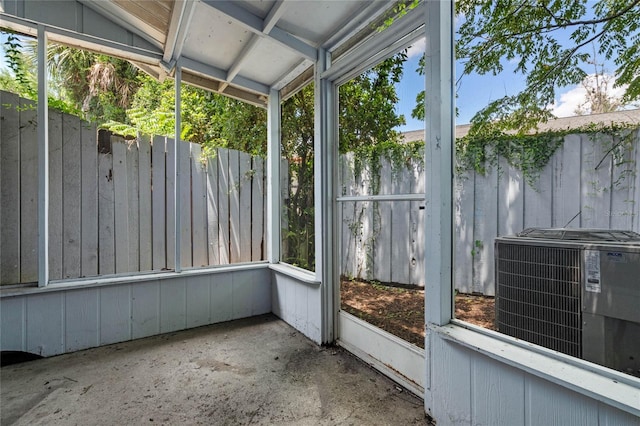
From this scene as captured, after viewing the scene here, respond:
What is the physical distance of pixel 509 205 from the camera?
187 cm

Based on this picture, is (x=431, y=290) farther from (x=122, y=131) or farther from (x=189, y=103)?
(x=189, y=103)

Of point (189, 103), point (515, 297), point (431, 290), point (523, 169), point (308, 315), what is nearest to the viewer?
point (515, 297)

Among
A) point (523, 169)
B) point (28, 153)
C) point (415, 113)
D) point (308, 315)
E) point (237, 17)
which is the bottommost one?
point (308, 315)

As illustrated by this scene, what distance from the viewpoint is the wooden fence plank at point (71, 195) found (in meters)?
2.29

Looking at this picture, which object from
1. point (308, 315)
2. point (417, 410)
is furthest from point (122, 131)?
point (417, 410)

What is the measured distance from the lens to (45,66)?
7.01 feet

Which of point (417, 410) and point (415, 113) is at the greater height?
point (415, 113)

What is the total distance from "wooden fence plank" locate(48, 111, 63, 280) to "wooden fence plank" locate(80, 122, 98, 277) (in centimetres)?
13

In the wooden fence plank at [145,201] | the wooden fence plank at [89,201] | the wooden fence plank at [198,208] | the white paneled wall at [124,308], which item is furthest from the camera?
the wooden fence plank at [198,208]

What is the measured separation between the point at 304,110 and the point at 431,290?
6.86ft

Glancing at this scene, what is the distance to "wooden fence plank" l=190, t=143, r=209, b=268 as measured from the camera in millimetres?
2877

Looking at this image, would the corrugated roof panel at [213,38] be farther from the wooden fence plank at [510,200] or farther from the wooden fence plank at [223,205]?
the wooden fence plank at [510,200]

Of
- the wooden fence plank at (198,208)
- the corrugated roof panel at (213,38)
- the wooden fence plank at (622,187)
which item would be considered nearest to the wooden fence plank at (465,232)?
the wooden fence plank at (622,187)

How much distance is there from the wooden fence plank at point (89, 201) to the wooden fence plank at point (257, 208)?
1.41 m
